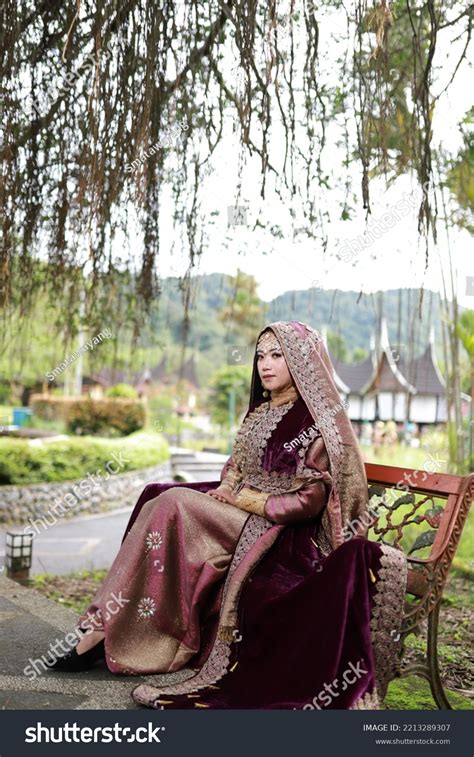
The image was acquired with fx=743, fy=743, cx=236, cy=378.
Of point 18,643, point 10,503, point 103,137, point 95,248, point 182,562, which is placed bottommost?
point 10,503

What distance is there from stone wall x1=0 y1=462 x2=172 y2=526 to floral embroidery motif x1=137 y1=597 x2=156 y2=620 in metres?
6.57

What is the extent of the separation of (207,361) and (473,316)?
30045mm

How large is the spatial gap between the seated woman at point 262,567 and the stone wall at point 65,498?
6393mm

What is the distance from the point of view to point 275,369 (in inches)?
101

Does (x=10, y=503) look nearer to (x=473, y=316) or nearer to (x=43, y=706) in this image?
(x=473, y=316)

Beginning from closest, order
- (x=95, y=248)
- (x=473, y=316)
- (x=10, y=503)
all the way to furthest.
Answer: (x=95, y=248) → (x=473, y=316) → (x=10, y=503)

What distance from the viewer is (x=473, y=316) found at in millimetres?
6898

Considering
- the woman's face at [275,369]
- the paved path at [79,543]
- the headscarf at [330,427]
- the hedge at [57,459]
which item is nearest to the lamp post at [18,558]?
the paved path at [79,543]

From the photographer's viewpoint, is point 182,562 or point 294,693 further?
point 182,562

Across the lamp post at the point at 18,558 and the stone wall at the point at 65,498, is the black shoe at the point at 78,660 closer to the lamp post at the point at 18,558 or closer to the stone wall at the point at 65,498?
the lamp post at the point at 18,558
